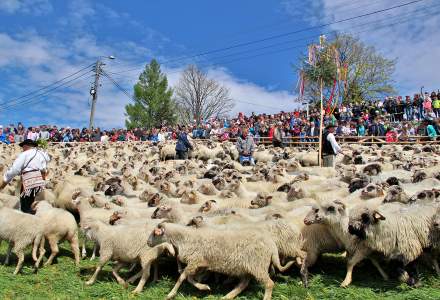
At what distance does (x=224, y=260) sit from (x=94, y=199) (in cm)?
504

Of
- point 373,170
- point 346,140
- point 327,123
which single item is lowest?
point 373,170

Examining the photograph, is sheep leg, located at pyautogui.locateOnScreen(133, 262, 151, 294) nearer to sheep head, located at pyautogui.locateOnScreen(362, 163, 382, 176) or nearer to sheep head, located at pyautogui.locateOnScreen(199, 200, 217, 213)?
sheep head, located at pyautogui.locateOnScreen(199, 200, 217, 213)

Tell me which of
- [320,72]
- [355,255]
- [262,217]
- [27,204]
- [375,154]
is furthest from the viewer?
[375,154]

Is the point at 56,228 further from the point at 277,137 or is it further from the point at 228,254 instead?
the point at 277,137

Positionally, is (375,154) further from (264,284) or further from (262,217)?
(264,284)

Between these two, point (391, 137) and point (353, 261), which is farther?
point (391, 137)

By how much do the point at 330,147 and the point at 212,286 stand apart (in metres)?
8.91

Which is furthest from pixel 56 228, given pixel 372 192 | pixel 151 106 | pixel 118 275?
pixel 151 106

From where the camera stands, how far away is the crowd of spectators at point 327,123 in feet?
78.7

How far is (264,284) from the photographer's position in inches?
247

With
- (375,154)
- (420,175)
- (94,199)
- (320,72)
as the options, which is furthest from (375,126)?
(94,199)

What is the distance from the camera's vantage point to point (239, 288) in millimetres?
6414

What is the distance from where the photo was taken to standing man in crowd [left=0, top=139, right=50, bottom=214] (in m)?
9.38

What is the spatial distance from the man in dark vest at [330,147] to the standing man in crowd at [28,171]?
8.48 m
